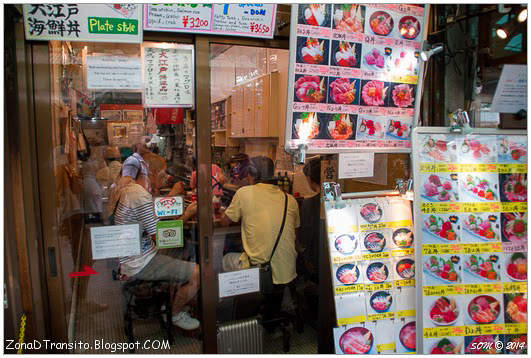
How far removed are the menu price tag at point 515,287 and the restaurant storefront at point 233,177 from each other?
10 millimetres

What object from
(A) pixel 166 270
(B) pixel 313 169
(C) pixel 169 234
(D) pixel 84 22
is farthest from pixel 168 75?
(A) pixel 166 270

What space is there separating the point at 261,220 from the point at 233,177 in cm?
44

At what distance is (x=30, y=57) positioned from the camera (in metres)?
2.36

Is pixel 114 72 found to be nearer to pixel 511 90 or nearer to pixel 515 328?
pixel 511 90

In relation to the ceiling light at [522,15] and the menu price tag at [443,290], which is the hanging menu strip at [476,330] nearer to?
the menu price tag at [443,290]

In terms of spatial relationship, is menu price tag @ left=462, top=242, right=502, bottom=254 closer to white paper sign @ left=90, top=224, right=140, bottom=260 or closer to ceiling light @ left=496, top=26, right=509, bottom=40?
ceiling light @ left=496, top=26, right=509, bottom=40

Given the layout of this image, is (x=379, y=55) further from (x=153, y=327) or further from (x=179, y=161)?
(x=153, y=327)

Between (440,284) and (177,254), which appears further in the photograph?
(177,254)

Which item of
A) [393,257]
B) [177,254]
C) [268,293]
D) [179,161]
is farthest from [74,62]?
[393,257]

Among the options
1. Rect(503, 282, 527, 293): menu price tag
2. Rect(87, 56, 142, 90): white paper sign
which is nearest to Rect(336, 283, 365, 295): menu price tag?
Rect(503, 282, 527, 293): menu price tag

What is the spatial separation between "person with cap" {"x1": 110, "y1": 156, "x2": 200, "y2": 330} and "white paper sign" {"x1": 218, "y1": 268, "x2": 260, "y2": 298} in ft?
0.74

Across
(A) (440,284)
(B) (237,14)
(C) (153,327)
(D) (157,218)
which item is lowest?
(C) (153,327)

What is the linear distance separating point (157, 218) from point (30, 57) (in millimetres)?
A: 1376

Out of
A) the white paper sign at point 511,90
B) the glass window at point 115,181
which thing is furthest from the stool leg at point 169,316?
the white paper sign at point 511,90
